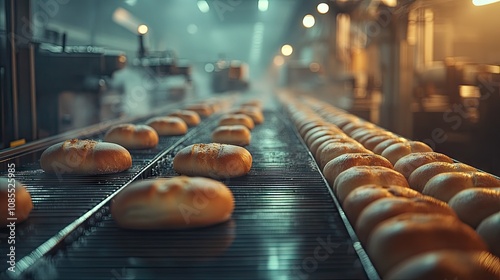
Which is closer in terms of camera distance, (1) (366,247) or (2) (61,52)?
(1) (366,247)

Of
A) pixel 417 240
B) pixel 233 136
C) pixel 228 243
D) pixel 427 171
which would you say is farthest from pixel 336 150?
pixel 417 240

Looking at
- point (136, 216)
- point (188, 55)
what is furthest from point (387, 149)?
point (188, 55)

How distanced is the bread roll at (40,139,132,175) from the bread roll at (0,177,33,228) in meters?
0.73

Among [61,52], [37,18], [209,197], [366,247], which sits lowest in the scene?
[366,247]

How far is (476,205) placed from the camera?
75.6 inches

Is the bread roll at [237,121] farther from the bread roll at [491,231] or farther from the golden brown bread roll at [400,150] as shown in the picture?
the bread roll at [491,231]

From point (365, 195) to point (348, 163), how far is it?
670mm

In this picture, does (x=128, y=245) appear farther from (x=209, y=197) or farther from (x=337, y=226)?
(x=337, y=226)

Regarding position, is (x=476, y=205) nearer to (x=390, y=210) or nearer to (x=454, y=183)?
(x=454, y=183)

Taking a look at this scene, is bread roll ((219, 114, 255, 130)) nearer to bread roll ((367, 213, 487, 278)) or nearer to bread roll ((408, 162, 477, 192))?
bread roll ((408, 162, 477, 192))

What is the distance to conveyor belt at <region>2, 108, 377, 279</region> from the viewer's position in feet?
4.92

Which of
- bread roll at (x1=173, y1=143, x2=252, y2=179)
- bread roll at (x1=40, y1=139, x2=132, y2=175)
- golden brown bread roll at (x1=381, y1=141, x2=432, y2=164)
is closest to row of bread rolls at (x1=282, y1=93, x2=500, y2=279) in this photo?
golden brown bread roll at (x1=381, y1=141, x2=432, y2=164)

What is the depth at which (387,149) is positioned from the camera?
3.13 m

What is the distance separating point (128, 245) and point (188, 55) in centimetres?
1642
